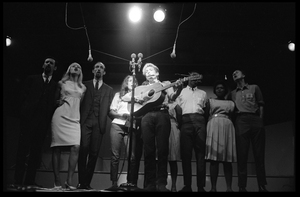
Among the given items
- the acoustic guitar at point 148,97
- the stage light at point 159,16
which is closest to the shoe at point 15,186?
the acoustic guitar at point 148,97

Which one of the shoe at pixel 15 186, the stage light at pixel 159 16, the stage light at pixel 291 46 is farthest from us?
the stage light at pixel 291 46

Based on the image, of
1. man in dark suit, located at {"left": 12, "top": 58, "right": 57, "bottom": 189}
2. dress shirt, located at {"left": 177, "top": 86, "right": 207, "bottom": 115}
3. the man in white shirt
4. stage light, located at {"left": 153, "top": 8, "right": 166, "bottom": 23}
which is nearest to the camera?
man in dark suit, located at {"left": 12, "top": 58, "right": 57, "bottom": 189}

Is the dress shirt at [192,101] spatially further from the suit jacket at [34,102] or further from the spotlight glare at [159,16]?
the suit jacket at [34,102]

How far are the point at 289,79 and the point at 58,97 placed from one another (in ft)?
12.9

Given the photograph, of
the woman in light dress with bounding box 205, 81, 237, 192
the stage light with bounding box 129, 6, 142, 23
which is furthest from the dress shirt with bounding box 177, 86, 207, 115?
the stage light with bounding box 129, 6, 142, 23

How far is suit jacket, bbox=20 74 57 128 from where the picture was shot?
497 cm

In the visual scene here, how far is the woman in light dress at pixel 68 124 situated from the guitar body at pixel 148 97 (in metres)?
0.83

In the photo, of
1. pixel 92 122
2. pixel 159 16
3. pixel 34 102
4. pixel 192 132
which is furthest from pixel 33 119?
pixel 159 16

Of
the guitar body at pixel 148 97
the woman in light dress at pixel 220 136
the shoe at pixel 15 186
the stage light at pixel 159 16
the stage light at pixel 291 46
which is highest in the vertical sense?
the stage light at pixel 159 16

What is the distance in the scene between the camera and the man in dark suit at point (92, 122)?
5.02m

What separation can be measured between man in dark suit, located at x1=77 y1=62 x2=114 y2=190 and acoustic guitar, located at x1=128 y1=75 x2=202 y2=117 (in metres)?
0.49

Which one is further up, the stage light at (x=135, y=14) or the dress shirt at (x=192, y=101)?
the stage light at (x=135, y=14)

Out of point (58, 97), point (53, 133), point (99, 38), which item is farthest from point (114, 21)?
point (53, 133)

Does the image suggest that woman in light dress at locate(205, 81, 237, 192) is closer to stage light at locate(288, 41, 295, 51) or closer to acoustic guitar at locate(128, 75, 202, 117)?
acoustic guitar at locate(128, 75, 202, 117)
